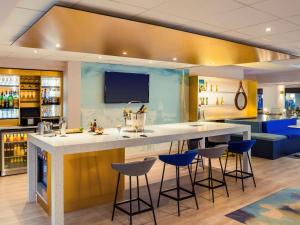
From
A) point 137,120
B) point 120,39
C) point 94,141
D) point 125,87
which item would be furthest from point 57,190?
point 125,87

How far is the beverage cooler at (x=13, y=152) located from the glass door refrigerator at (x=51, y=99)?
705mm

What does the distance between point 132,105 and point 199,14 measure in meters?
4.43

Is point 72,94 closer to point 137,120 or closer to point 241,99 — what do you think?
point 137,120

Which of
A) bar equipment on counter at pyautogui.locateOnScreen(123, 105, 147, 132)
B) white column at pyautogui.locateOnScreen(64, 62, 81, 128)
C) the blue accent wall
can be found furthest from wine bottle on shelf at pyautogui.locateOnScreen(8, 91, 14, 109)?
bar equipment on counter at pyautogui.locateOnScreen(123, 105, 147, 132)

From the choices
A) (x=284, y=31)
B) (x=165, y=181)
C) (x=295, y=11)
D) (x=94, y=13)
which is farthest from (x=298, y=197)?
(x=94, y=13)

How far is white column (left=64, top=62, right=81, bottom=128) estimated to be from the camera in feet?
20.7

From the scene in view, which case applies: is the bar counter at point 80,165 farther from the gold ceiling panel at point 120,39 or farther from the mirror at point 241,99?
the mirror at point 241,99

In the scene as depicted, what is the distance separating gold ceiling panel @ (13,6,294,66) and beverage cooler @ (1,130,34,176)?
2232mm

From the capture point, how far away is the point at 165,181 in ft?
17.5

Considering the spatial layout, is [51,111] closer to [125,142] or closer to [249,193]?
[125,142]

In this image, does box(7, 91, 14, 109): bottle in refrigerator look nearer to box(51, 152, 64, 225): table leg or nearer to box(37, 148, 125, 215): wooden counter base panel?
box(37, 148, 125, 215): wooden counter base panel

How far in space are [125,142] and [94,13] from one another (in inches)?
63.3

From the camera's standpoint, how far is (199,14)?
10.7 feet

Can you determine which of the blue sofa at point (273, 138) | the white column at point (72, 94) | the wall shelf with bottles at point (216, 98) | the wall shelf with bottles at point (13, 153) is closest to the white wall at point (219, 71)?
the wall shelf with bottles at point (216, 98)
